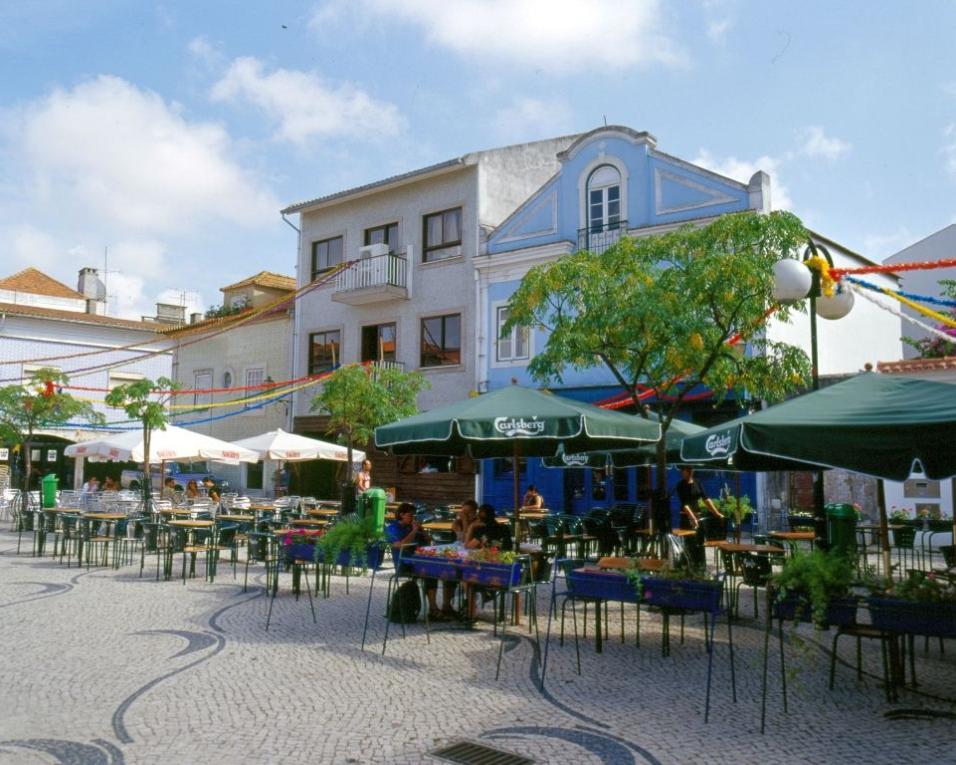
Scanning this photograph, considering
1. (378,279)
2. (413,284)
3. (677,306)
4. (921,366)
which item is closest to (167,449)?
(378,279)

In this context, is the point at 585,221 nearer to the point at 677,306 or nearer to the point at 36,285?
the point at 677,306

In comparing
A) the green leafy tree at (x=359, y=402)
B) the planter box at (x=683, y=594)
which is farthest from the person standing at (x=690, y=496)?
the green leafy tree at (x=359, y=402)

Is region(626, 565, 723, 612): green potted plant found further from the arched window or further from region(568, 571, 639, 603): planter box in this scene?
the arched window

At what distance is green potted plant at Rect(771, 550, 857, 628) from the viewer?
229 inches

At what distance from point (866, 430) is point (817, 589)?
1.15 meters

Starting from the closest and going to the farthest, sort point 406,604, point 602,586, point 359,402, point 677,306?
point 602,586
point 406,604
point 677,306
point 359,402

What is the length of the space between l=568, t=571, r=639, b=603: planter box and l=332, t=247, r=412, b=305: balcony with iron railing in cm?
1827

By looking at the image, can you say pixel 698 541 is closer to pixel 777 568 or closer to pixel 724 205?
pixel 777 568

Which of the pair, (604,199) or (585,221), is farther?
(585,221)

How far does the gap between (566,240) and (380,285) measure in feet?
19.5

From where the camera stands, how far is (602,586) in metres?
7.13

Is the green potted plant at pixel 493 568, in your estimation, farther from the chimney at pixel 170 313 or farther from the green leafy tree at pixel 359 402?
the chimney at pixel 170 313

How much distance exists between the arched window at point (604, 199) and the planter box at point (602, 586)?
50.2 feet

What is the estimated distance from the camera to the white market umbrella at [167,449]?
57.5 feet
